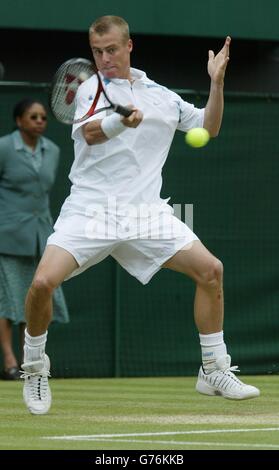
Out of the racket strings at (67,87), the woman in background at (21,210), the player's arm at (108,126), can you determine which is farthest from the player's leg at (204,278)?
the woman in background at (21,210)

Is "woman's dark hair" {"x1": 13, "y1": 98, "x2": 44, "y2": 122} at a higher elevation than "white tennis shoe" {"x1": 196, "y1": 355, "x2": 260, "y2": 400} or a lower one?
higher

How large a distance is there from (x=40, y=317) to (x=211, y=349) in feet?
3.52

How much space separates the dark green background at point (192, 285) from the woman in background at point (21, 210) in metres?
0.46

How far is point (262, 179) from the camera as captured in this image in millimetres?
12727

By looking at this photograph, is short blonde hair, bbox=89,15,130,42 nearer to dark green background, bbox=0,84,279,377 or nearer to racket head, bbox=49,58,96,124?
racket head, bbox=49,58,96,124

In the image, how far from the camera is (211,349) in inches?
330

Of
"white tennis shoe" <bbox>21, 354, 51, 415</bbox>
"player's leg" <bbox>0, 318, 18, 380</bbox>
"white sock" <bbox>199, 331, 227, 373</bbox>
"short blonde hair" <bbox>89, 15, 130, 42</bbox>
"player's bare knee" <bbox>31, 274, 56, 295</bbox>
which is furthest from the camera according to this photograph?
"player's leg" <bbox>0, 318, 18, 380</bbox>

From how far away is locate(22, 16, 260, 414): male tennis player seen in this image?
8.03 m

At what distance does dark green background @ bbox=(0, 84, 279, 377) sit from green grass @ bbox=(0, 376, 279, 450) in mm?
1137

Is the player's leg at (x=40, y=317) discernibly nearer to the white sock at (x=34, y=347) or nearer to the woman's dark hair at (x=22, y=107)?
the white sock at (x=34, y=347)

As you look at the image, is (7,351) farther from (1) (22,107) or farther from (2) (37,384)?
(2) (37,384)

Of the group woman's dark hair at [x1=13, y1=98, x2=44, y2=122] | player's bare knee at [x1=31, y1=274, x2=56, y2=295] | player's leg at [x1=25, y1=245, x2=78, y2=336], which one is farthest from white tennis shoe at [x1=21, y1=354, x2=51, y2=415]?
woman's dark hair at [x1=13, y1=98, x2=44, y2=122]

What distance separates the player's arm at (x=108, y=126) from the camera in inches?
300
